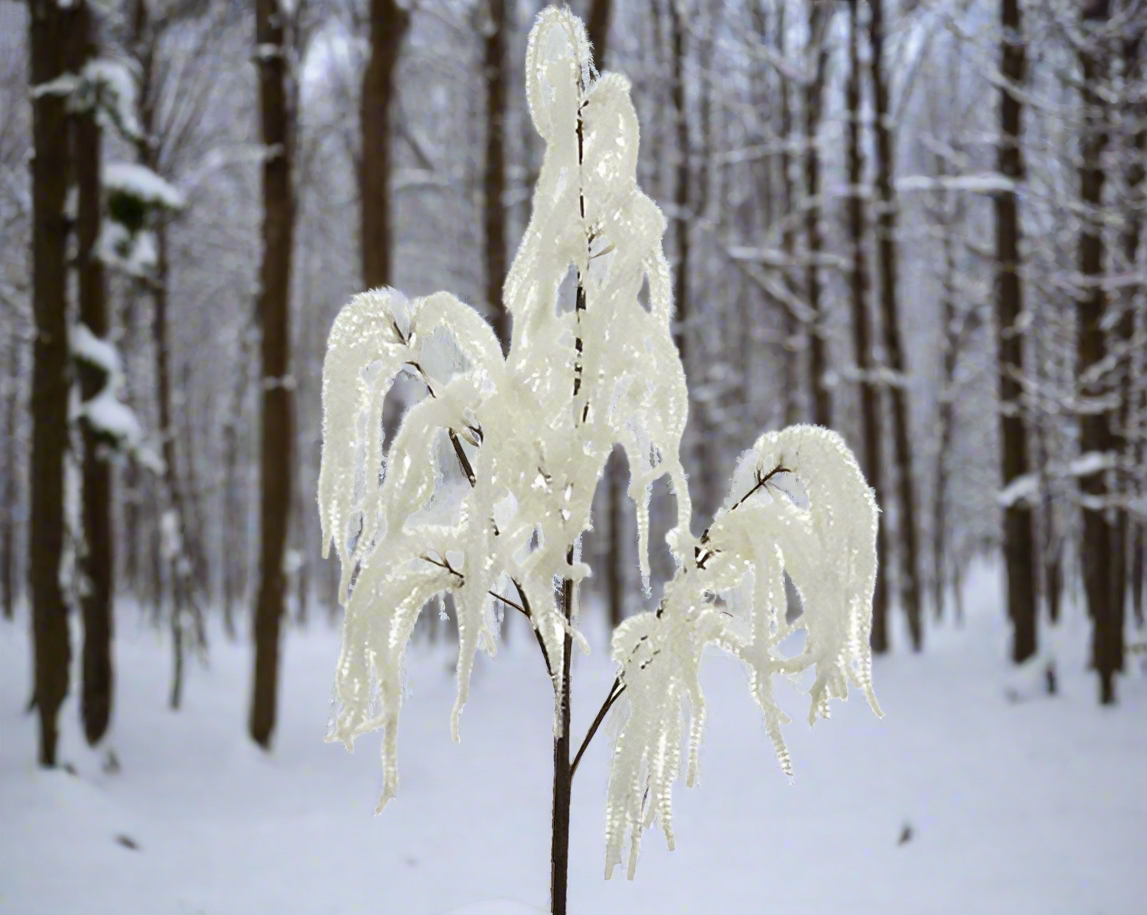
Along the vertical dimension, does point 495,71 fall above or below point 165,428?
above

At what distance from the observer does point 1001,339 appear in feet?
25.6

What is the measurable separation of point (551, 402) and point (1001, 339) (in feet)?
22.9

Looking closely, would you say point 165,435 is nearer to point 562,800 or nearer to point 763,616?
point 562,800

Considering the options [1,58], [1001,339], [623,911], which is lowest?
[623,911]

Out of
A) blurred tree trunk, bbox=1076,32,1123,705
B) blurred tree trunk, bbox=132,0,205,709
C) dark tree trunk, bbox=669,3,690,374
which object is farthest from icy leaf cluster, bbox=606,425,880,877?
dark tree trunk, bbox=669,3,690,374

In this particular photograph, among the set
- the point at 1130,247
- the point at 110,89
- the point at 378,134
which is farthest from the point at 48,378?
the point at 1130,247

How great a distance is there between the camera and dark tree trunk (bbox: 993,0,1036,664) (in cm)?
748

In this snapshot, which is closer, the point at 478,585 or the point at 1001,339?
the point at 478,585

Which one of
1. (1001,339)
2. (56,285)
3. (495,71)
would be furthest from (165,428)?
(1001,339)

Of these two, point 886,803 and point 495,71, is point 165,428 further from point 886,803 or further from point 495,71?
point 886,803

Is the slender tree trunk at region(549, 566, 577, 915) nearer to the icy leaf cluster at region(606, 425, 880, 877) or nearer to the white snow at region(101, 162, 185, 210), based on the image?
the icy leaf cluster at region(606, 425, 880, 877)

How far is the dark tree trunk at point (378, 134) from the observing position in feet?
22.0

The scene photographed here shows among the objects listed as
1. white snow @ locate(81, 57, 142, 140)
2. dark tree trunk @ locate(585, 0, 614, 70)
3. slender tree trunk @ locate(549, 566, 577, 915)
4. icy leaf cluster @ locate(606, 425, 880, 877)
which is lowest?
slender tree trunk @ locate(549, 566, 577, 915)

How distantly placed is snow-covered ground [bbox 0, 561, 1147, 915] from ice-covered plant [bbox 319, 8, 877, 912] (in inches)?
30.3
